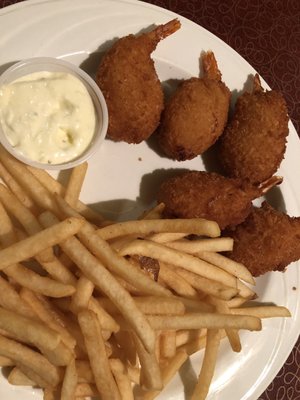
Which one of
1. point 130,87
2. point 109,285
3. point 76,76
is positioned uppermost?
point 76,76

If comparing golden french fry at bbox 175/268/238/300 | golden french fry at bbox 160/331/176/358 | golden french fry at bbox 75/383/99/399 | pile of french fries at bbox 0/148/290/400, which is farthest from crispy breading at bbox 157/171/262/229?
golden french fry at bbox 75/383/99/399

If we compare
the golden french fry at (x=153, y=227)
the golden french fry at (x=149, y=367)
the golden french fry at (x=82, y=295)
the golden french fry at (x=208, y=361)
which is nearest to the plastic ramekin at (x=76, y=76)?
the golden french fry at (x=153, y=227)

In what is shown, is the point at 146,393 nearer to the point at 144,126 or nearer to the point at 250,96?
the point at 144,126

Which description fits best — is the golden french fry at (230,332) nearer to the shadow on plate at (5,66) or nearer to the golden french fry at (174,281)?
the golden french fry at (174,281)

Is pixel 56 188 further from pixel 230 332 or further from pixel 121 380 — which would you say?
pixel 230 332

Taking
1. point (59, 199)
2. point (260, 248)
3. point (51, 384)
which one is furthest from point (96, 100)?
point (51, 384)

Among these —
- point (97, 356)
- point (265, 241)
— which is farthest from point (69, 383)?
point (265, 241)
